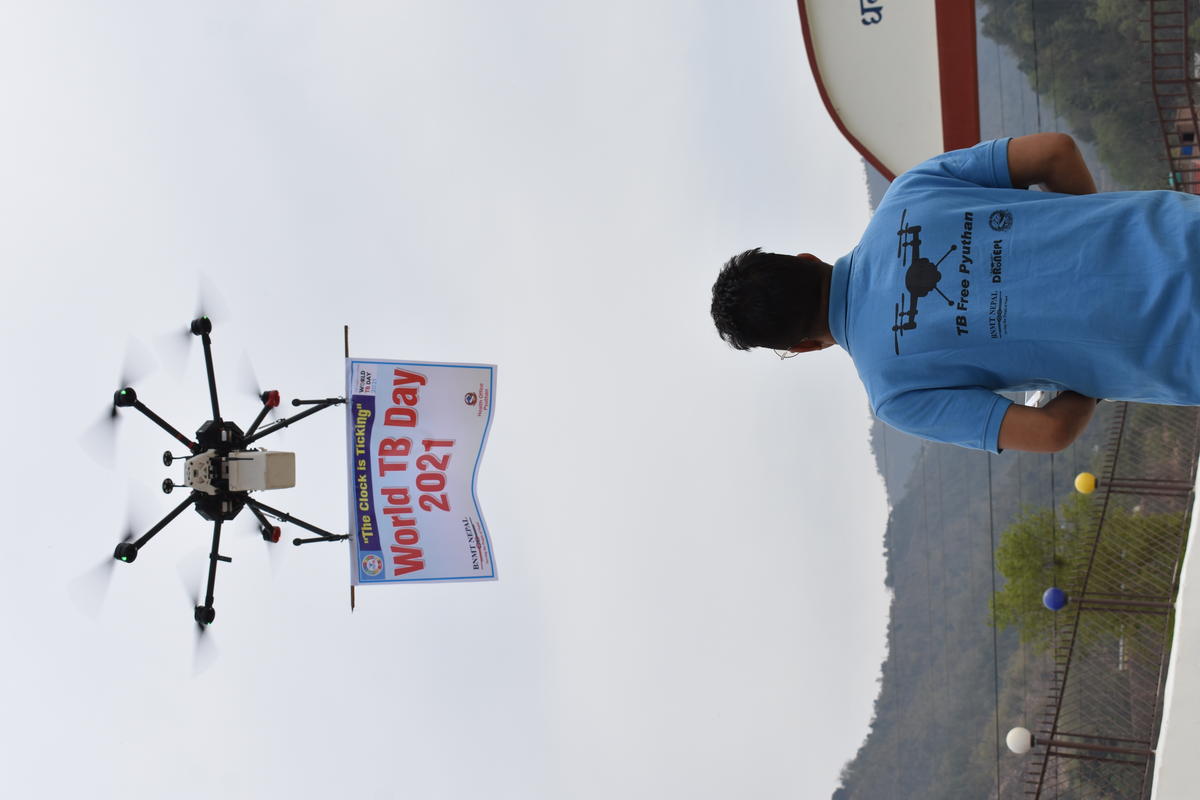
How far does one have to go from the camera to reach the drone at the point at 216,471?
20.8 feet

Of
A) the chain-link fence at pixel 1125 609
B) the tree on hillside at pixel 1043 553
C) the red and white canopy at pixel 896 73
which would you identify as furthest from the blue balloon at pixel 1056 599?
the red and white canopy at pixel 896 73

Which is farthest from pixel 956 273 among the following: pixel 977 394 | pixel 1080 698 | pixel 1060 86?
pixel 1080 698

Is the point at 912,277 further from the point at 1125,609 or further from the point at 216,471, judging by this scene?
the point at 1125,609

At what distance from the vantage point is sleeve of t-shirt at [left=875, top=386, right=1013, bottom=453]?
1959 mm

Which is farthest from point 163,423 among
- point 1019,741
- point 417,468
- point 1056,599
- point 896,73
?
point 1056,599

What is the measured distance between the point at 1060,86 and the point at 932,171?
9.90m

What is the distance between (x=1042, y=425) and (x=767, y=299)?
0.69m

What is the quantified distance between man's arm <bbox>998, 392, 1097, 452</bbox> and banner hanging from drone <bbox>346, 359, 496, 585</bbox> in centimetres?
496

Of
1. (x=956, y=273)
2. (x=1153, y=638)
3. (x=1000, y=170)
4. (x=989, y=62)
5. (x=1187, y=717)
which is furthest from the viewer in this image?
(x=1153, y=638)

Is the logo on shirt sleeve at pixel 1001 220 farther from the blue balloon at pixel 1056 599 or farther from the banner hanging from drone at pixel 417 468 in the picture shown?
the blue balloon at pixel 1056 599

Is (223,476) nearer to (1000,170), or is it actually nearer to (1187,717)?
(1000,170)

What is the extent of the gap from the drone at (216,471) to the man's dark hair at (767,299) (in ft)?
15.6

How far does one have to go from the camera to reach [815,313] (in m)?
2.32

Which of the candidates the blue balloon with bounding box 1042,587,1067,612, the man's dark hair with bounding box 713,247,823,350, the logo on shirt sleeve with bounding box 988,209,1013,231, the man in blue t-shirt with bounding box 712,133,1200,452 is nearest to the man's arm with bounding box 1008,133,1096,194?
the man in blue t-shirt with bounding box 712,133,1200,452
